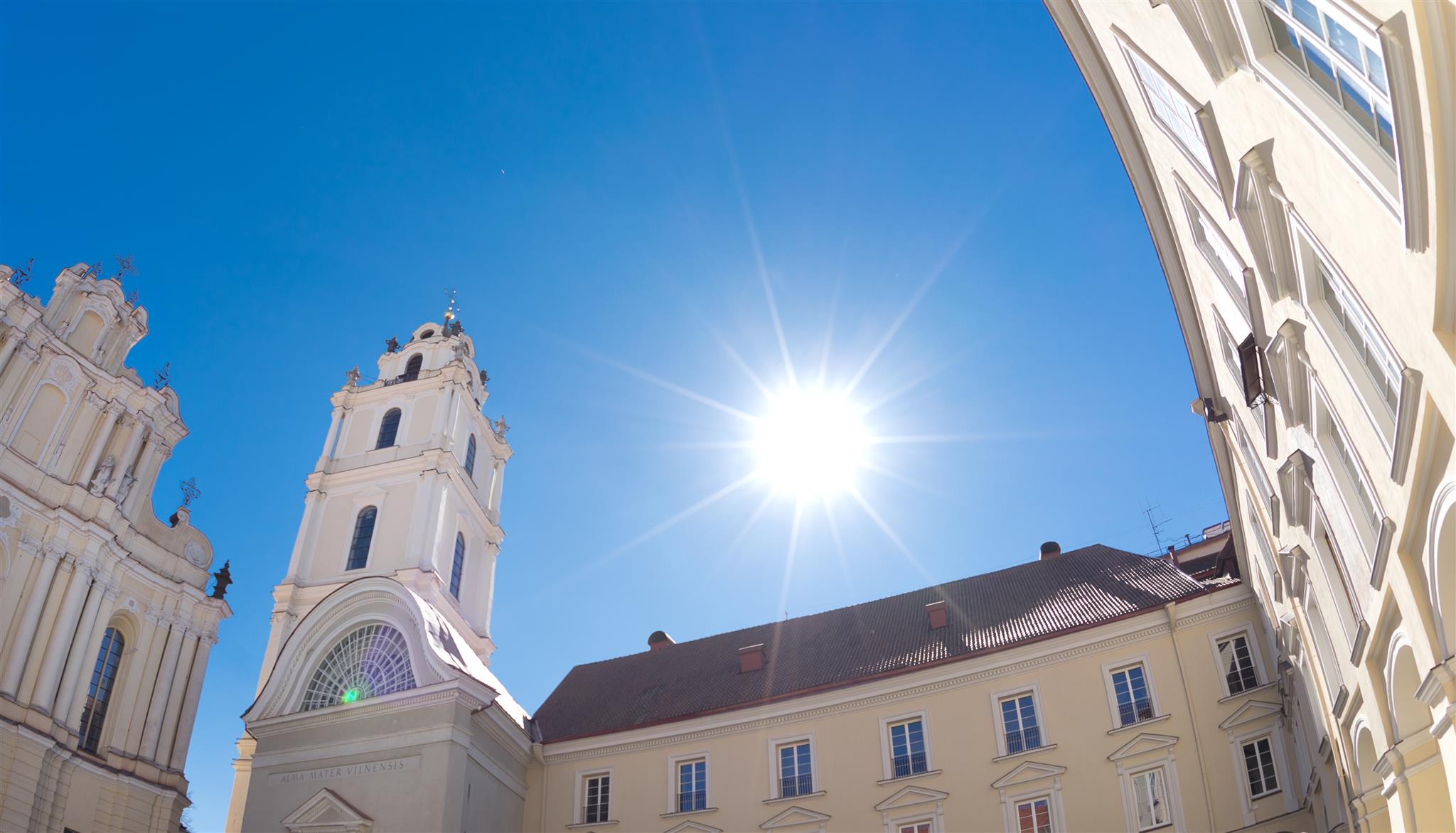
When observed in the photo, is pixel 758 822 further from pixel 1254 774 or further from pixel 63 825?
pixel 63 825

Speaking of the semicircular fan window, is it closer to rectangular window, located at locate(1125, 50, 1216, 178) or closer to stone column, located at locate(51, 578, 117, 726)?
stone column, located at locate(51, 578, 117, 726)

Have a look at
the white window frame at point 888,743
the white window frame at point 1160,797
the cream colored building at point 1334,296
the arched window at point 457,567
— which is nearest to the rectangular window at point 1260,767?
the white window frame at point 1160,797

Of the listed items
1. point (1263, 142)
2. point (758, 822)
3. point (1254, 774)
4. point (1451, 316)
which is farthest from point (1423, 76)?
point (758, 822)

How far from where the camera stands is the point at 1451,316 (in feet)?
23.4

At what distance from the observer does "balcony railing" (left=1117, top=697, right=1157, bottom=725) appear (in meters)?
22.8

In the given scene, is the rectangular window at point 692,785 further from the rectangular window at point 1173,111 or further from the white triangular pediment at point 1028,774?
the rectangular window at point 1173,111

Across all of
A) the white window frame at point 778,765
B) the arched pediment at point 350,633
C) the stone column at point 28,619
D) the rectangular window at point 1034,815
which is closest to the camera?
the rectangular window at point 1034,815

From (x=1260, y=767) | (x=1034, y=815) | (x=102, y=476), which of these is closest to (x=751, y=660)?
(x=1034, y=815)

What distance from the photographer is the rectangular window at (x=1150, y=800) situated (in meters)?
21.4

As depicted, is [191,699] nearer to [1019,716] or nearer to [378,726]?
[378,726]

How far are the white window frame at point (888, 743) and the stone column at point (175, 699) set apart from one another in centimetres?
2386

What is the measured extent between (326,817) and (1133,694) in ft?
68.2

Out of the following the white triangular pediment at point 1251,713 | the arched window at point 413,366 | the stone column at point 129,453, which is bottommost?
the white triangular pediment at point 1251,713

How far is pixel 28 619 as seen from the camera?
27500 millimetres
